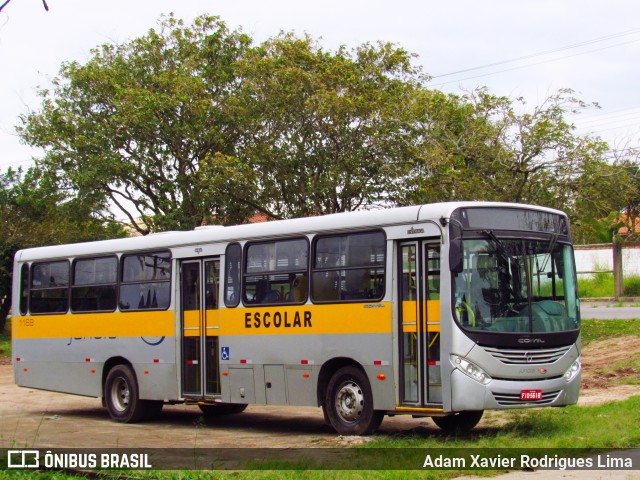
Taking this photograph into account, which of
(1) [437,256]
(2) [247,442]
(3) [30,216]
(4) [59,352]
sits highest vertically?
(3) [30,216]

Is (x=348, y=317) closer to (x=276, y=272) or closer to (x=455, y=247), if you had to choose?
(x=276, y=272)

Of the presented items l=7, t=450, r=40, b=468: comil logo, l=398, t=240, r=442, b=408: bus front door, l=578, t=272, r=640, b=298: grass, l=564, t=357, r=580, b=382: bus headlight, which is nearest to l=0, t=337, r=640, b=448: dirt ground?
l=7, t=450, r=40, b=468: comil logo

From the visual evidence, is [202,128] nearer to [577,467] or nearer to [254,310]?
[254,310]

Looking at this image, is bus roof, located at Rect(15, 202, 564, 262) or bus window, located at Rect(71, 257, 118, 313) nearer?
bus roof, located at Rect(15, 202, 564, 262)

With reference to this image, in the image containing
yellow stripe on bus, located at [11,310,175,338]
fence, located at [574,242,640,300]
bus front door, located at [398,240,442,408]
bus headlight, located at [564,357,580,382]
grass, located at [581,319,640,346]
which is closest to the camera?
bus front door, located at [398,240,442,408]

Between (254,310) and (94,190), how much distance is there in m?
18.6

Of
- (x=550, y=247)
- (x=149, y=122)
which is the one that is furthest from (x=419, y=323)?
(x=149, y=122)

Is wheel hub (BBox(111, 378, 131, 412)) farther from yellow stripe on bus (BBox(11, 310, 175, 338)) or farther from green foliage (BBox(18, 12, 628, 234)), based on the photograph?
green foliage (BBox(18, 12, 628, 234))

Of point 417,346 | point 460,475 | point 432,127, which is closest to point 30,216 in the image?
point 432,127

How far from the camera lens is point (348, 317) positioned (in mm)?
12625

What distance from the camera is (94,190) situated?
31.2m

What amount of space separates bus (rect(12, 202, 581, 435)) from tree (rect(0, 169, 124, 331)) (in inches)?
619

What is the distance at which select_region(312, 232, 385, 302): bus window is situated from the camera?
1238 centimetres

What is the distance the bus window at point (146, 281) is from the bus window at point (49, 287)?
1.77 m
